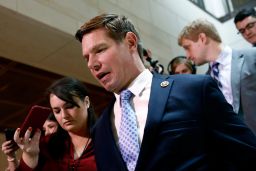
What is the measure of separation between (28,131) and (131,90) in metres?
0.77

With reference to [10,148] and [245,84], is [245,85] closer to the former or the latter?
[245,84]

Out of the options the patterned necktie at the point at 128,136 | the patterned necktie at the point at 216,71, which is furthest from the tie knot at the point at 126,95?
the patterned necktie at the point at 216,71

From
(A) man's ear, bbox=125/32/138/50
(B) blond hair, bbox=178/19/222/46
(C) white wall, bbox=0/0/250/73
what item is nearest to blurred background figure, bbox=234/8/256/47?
(B) blond hair, bbox=178/19/222/46

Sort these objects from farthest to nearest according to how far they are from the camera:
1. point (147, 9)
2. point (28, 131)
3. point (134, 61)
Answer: point (147, 9), point (28, 131), point (134, 61)

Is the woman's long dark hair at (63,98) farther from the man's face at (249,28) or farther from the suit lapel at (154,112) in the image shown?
the man's face at (249,28)

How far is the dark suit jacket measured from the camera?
108cm

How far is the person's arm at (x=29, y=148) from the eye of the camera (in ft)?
5.78

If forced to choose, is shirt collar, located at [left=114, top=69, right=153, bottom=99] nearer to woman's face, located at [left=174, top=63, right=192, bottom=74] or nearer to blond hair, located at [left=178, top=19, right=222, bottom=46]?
blond hair, located at [left=178, top=19, right=222, bottom=46]

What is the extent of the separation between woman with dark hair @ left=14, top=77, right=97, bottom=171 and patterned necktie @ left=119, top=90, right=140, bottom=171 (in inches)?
21.5

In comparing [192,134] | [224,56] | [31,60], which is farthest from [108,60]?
[31,60]

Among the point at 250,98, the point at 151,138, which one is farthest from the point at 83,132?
the point at 250,98

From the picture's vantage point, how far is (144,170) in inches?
42.6

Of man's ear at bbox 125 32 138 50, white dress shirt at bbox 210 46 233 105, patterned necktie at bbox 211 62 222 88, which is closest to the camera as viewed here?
man's ear at bbox 125 32 138 50

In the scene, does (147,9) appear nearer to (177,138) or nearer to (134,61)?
(134,61)
